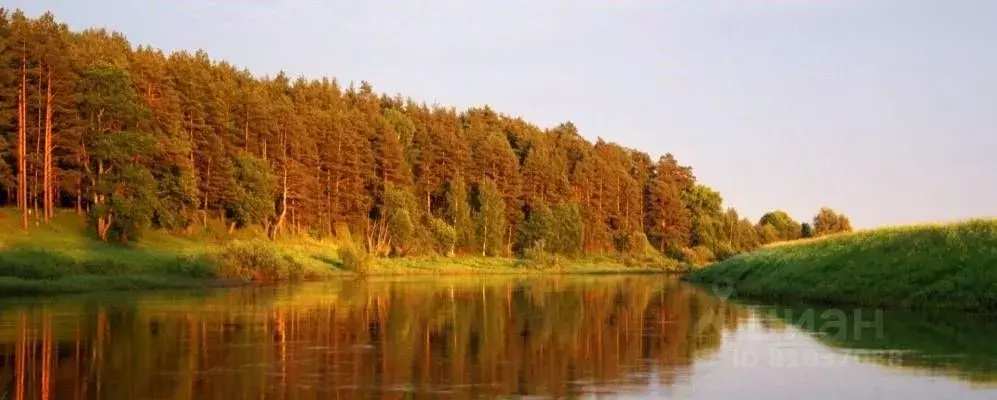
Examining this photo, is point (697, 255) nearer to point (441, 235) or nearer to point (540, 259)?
point (540, 259)

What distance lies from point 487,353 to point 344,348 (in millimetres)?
3795

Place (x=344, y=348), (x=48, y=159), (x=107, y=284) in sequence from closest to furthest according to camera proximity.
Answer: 1. (x=344, y=348)
2. (x=107, y=284)
3. (x=48, y=159)

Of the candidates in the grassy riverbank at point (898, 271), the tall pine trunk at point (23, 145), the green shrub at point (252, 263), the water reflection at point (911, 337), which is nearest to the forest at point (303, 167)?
the tall pine trunk at point (23, 145)

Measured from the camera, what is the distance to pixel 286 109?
9731 cm

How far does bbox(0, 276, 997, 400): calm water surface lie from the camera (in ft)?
53.6

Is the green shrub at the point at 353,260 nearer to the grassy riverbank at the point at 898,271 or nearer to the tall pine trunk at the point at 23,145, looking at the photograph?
the tall pine trunk at the point at 23,145

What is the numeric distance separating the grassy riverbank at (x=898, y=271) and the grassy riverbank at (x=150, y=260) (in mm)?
34543

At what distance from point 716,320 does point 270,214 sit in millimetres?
61949

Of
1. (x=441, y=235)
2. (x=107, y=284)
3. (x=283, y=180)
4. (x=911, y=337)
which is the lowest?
(x=107, y=284)

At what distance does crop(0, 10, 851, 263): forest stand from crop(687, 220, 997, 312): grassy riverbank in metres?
47.6

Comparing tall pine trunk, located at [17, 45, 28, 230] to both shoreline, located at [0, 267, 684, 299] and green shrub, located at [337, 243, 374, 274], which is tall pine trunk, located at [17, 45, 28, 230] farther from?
green shrub, located at [337, 243, 374, 274]

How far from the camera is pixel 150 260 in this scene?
6088cm

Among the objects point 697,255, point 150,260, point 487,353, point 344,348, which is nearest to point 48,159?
point 150,260

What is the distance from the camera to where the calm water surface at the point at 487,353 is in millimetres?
16328
